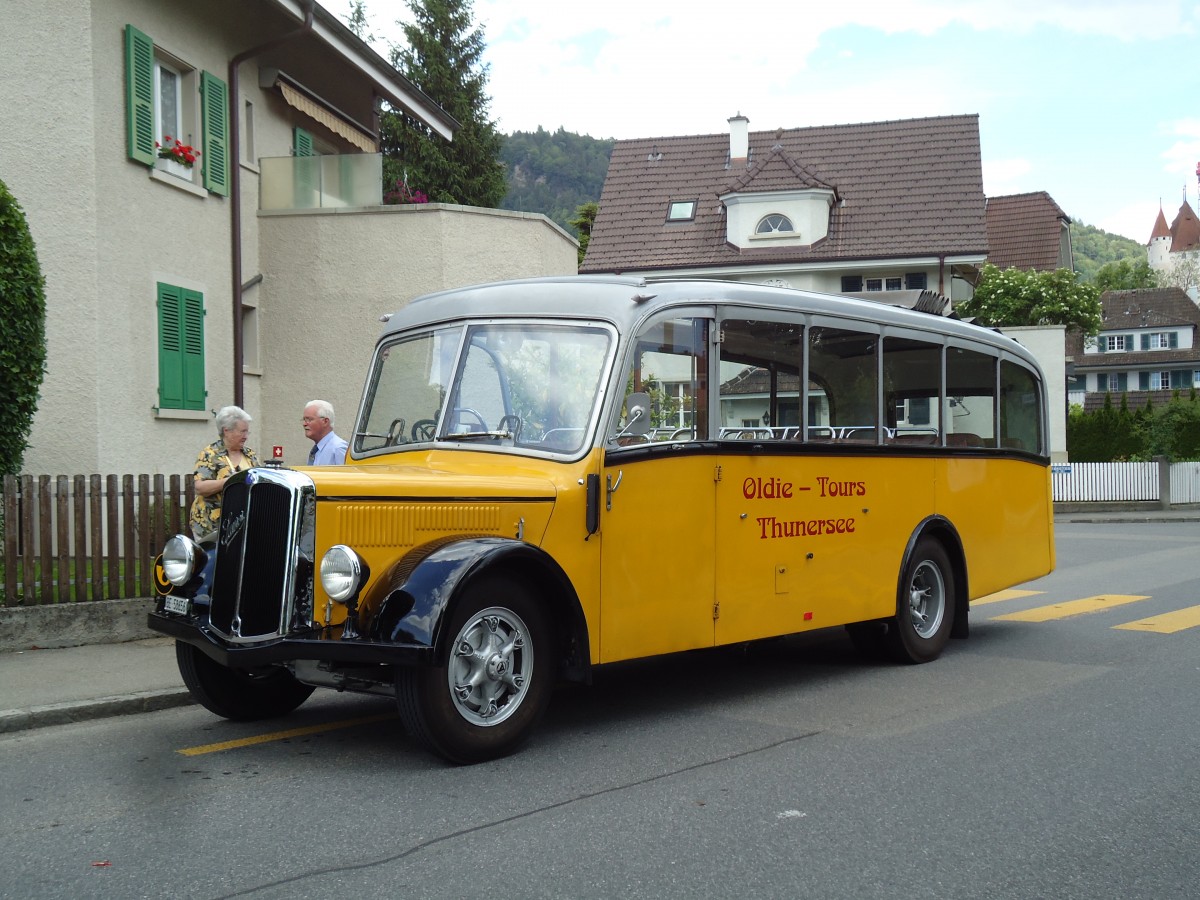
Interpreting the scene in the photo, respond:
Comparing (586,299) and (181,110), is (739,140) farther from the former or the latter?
(586,299)

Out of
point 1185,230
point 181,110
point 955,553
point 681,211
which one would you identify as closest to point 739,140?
point 681,211

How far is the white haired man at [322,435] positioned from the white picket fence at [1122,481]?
2978 cm

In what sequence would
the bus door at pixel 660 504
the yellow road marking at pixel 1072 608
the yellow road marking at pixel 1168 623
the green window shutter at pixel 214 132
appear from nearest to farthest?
A: the bus door at pixel 660 504
the yellow road marking at pixel 1168 623
the yellow road marking at pixel 1072 608
the green window shutter at pixel 214 132

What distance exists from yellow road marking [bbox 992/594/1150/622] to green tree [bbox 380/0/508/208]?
139 feet

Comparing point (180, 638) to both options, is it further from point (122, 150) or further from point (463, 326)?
point (122, 150)

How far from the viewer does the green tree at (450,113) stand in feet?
179

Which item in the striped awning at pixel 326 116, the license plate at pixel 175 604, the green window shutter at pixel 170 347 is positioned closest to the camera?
the license plate at pixel 175 604

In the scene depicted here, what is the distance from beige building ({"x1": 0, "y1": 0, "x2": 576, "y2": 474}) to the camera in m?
14.0

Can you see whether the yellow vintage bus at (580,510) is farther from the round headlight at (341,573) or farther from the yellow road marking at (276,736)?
the yellow road marking at (276,736)

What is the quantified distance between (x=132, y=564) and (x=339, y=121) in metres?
12.1

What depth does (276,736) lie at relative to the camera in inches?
275

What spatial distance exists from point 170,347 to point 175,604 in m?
9.76

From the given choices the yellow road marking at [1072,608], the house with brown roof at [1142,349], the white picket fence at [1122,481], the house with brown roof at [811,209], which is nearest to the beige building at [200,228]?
the yellow road marking at [1072,608]

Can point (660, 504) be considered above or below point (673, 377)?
below
